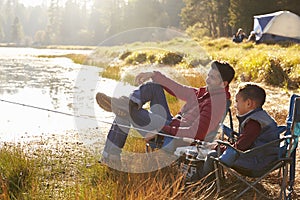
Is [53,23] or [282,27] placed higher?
[53,23]

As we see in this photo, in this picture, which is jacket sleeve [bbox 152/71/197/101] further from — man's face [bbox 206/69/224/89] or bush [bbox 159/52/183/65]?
bush [bbox 159/52/183/65]

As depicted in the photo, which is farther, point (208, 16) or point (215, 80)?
point (208, 16)

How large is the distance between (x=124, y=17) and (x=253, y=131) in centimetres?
5672

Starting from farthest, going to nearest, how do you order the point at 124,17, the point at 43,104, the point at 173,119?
the point at 124,17 < the point at 43,104 < the point at 173,119

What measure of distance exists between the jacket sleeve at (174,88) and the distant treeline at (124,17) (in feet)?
70.8

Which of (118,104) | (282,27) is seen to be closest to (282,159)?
(118,104)

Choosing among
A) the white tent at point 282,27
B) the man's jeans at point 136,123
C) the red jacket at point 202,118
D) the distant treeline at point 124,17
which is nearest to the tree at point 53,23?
the distant treeline at point 124,17

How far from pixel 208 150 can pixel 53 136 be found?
118 inches

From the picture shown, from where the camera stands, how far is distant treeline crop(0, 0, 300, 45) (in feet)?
88.3

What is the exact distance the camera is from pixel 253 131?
9.57 ft

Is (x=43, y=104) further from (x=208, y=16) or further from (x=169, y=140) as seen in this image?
(x=208, y=16)

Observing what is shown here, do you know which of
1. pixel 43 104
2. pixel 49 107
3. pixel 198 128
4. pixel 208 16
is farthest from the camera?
pixel 208 16

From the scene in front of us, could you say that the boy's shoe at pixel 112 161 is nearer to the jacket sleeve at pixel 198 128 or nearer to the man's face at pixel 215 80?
the jacket sleeve at pixel 198 128

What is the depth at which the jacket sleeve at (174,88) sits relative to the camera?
376 centimetres
